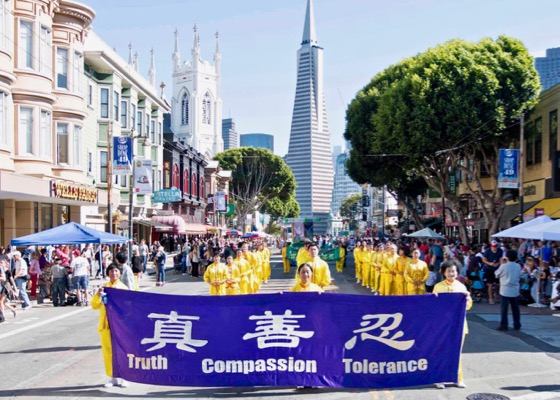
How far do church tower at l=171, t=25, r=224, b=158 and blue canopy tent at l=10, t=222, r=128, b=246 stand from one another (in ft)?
359

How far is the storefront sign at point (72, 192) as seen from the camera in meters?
24.8

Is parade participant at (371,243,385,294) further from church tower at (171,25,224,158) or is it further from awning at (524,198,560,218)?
church tower at (171,25,224,158)

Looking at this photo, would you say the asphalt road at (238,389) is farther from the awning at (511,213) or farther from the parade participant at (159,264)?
the awning at (511,213)

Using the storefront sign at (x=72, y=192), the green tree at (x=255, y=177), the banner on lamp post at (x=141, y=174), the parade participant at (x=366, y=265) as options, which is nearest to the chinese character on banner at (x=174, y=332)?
the parade participant at (x=366, y=265)

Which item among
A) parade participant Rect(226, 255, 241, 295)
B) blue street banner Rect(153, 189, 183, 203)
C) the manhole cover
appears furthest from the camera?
blue street banner Rect(153, 189, 183, 203)

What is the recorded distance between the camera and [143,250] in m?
32.4

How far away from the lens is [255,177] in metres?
81.8

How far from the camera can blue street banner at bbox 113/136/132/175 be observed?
28.0 meters

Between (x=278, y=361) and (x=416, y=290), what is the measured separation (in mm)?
6018

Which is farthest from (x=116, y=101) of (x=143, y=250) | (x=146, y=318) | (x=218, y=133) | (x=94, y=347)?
(x=218, y=133)

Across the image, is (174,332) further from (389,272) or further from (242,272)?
(389,272)

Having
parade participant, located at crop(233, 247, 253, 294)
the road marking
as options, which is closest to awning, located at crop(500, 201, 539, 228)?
parade participant, located at crop(233, 247, 253, 294)

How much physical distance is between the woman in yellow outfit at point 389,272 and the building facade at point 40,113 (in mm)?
12295

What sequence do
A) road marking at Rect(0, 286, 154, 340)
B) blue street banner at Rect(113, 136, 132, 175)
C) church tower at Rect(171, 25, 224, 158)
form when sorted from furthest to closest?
church tower at Rect(171, 25, 224, 158) → blue street banner at Rect(113, 136, 132, 175) → road marking at Rect(0, 286, 154, 340)
